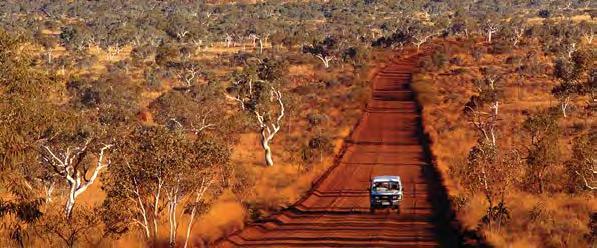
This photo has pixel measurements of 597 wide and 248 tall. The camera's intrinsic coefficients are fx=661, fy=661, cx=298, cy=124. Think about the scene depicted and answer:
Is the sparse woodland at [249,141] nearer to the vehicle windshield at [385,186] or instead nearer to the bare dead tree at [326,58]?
the bare dead tree at [326,58]

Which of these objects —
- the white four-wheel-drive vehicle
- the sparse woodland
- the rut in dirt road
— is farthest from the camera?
the white four-wheel-drive vehicle

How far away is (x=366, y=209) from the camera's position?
36.7m

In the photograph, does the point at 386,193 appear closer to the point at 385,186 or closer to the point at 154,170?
the point at 385,186

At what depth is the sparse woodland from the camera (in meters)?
22.3

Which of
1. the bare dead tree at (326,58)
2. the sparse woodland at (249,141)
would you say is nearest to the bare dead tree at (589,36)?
the sparse woodland at (249,141)

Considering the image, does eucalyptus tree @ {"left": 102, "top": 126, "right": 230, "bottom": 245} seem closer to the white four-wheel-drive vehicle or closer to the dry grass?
the dry grass

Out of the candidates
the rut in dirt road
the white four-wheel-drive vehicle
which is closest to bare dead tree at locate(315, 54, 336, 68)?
the rut in dirt road

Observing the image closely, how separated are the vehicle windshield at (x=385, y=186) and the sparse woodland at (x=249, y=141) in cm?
359

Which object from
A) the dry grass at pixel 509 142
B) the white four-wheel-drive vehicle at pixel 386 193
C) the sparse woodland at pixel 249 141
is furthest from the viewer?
the white four-wheel-drive vehicle at pixel 386 193

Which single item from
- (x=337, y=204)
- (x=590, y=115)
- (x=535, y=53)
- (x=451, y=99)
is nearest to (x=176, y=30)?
(x=535, y=53)

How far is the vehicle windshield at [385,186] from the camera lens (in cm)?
3509

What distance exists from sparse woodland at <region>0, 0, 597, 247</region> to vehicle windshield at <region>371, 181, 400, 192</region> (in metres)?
3.59

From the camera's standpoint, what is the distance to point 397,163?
165 ft

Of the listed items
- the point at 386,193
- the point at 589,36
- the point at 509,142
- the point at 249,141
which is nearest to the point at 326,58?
the point at 589,36
